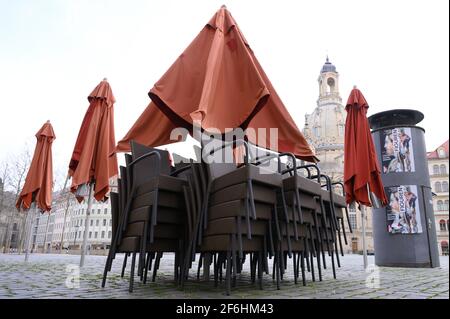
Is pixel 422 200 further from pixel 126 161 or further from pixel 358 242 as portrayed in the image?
pixel 358 242

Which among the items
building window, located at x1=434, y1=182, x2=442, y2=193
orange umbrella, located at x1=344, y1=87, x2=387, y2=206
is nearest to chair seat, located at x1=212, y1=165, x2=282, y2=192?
orange umbrella, located at x1=344, y1=87, x2=387, y2=206

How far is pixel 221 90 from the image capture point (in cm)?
360

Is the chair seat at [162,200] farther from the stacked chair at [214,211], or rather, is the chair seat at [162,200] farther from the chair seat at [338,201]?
the chair seat at [338,201]

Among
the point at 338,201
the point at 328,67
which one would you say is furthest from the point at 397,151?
the point at 328,67

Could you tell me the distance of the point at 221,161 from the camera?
3498mm

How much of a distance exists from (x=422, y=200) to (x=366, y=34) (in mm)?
6590

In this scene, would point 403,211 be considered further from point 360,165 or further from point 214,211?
point 214,211

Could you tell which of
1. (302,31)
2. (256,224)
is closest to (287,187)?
(256,224)

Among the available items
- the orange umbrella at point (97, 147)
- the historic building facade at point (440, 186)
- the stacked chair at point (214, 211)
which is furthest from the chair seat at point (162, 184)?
the historic building facade at point (440, 186)

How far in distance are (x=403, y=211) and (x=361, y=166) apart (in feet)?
13.0

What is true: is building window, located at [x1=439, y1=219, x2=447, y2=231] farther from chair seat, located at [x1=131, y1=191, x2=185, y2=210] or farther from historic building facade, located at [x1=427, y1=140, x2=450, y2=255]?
chair seat, located at [x1=131, y1=191, x2=185, y2=210]

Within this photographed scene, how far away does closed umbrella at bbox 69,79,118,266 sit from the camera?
5.63m

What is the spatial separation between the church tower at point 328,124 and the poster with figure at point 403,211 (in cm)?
6100

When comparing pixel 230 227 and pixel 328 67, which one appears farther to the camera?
pixel 328 67
